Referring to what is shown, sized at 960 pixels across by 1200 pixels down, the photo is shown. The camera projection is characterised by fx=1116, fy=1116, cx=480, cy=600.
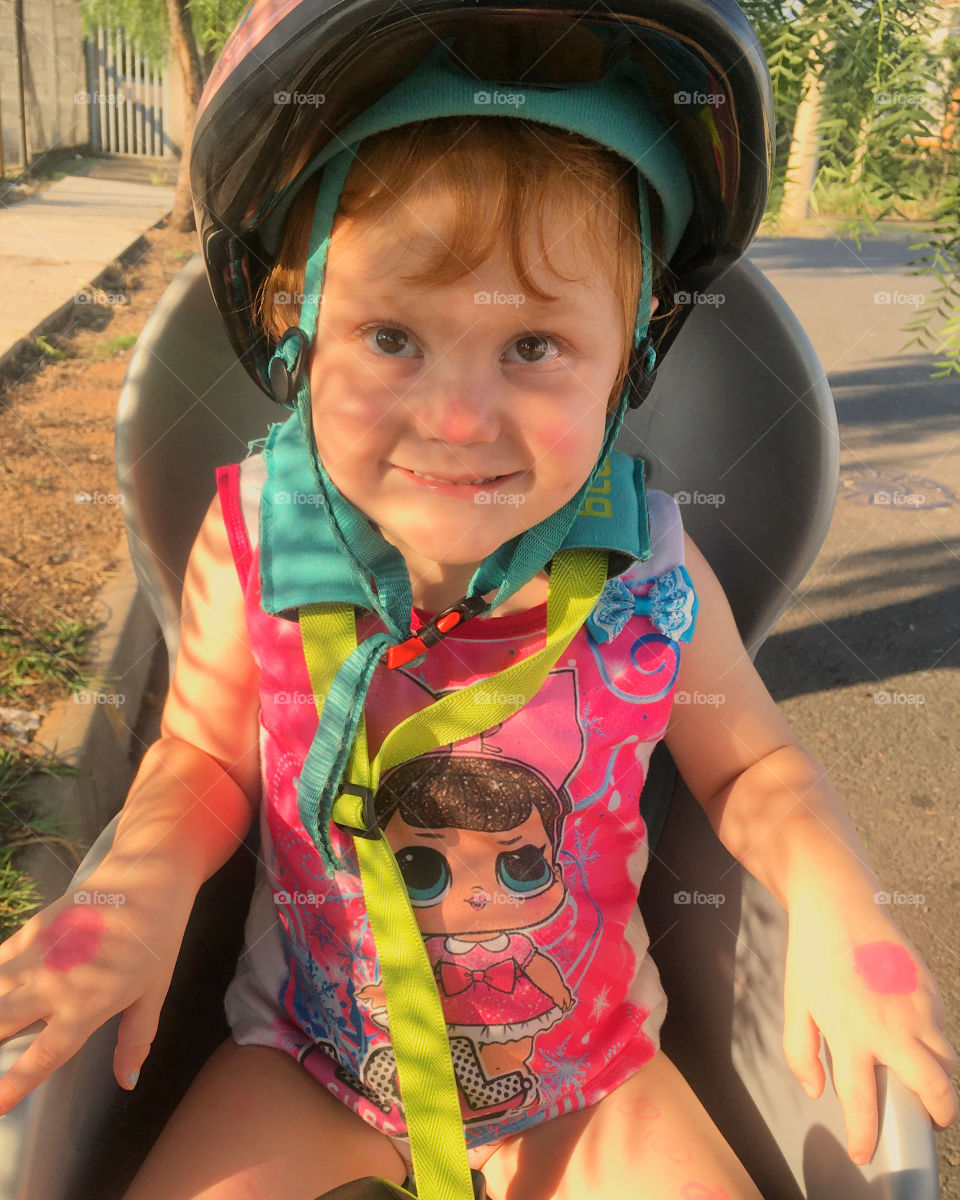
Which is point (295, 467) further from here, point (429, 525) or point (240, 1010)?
point (240, 1010)

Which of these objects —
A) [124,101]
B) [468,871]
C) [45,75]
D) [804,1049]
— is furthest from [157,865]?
[124,101]

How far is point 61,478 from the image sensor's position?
3.93m

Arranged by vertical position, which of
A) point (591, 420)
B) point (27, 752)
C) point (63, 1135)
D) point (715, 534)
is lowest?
point (27, 752)

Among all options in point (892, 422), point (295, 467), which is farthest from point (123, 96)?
point (295, 467)

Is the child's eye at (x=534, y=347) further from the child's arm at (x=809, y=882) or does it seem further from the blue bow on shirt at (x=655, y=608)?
the child's arm at (x=809, y=882)

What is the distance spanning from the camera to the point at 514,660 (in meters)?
1.49

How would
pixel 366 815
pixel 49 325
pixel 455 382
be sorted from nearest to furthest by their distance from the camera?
pixel 455 382, pixel 366 815, pixel 49 325

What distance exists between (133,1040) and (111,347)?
4817 millimetres

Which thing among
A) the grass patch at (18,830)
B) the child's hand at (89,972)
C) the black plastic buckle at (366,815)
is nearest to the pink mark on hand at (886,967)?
the black plastic buckle at (366,815)

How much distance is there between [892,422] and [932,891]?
3787mm

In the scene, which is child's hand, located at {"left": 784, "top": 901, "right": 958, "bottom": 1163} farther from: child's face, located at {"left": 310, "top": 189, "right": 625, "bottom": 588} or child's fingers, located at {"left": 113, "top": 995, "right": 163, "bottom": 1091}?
child's fingers, located at {"left": 113, "top": 995, "right": 163, "bottom": 1091}

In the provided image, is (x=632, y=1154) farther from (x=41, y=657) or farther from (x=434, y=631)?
(x=41, y=657)

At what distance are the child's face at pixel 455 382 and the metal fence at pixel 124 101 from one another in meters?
14.1

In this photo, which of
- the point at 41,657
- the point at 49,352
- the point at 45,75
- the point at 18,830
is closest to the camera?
the point at 18,830
